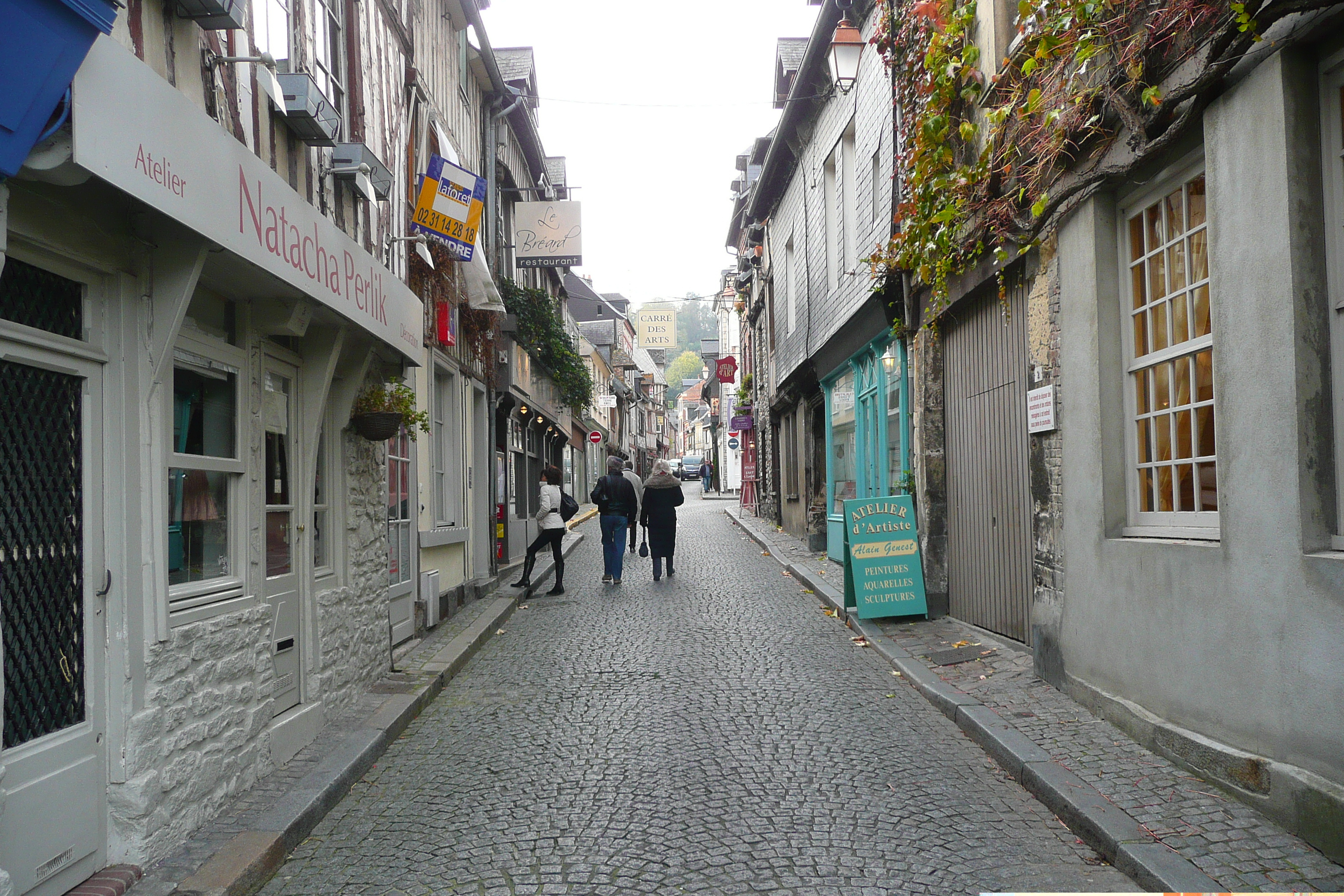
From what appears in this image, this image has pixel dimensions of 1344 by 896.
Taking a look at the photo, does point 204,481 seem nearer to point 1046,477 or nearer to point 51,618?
point 51,618

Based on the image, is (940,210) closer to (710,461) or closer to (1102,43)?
(1102,43)

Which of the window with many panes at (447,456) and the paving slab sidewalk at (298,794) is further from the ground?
the window with many panes at (447,456)

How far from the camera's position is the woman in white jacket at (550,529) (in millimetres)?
11969

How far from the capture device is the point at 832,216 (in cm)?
1417

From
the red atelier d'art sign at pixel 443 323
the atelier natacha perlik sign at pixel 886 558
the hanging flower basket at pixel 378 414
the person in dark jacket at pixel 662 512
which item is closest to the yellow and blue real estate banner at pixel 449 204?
the red atelier d'art sign at pixel 443 323

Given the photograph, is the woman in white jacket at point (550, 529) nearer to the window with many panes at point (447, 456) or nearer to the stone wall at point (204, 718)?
the window with many panes at point (447, 456)

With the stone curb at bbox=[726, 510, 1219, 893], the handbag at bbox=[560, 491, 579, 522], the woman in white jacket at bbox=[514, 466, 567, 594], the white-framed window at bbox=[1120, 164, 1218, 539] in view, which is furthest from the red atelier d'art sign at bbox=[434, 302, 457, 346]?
the white-framed window at bbox=[1120, 164, 1218, 539]

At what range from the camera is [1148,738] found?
4801 millimetres

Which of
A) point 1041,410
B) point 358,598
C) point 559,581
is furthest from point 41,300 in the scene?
point 559,581

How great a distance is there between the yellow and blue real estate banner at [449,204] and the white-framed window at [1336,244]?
20.1 ft

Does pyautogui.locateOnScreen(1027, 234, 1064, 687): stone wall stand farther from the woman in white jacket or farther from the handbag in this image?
the handbag

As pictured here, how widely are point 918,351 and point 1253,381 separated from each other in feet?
17.7

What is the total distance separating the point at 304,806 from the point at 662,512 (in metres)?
9.33

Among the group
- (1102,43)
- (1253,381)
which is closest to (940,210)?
(1102,43)
